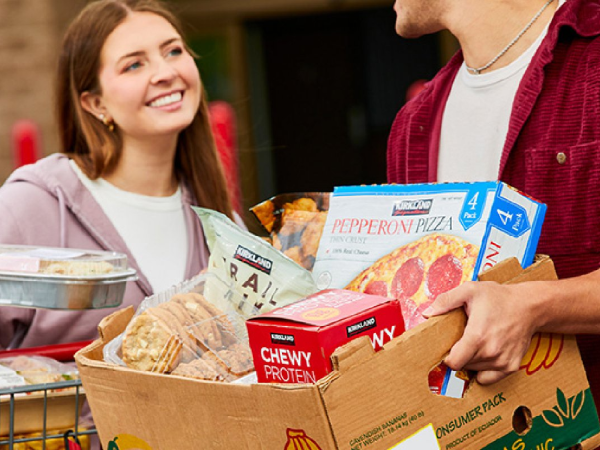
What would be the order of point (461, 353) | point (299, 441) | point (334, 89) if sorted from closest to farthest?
point (299, 441) → point (461, 353) → point (334, 89)

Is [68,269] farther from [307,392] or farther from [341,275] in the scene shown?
[307,392]

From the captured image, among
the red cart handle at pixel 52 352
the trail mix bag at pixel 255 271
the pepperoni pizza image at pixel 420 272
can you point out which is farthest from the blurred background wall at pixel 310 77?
the pepperoni pizza image at pixel 420 272

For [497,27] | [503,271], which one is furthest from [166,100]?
[503,271]

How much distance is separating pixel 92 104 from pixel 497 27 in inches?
59.0

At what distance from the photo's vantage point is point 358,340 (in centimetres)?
126

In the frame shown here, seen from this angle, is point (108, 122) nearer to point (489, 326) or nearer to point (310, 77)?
point (489, 326)

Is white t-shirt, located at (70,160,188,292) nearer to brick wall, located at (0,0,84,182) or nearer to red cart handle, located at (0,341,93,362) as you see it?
red cart handle, located at (0,341,93,362)

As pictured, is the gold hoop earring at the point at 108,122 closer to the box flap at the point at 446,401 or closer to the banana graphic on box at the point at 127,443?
the banana graphic on box at the point at 127,443

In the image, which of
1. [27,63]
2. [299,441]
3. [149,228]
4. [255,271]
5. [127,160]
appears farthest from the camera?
[27,63]

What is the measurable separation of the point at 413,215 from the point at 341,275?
184 millimetres

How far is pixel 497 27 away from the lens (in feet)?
6.79

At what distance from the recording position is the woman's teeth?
113 inches

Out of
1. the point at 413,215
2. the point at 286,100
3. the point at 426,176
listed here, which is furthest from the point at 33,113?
the point at 413,215

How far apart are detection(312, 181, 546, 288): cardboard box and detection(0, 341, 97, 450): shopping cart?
1.83 ft
